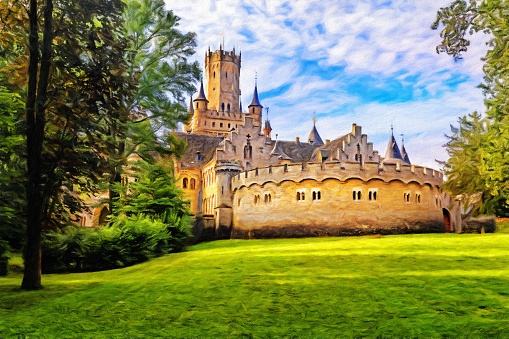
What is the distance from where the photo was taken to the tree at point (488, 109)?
13.5 metres

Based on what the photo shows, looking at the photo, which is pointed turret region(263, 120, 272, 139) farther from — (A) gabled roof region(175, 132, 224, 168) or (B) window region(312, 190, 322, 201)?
(B) window region(312, 190, 322, 201)

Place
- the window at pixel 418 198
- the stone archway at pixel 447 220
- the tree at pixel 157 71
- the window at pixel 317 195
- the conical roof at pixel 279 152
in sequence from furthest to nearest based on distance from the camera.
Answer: the conical roof at pixel 279 152 < the stone archway at pixel 447 220 < the window at pixel 418 198 < the window at pixel 317 195 < the tree at pixel 157 71

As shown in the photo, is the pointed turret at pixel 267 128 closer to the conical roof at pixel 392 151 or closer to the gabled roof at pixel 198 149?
the gabled roof at pixel 198 149

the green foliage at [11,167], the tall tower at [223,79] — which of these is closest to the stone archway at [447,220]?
the green foliage at [11,167]

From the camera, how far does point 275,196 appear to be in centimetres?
3500

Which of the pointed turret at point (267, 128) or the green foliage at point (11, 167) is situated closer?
the green foliage at point (11, 167)

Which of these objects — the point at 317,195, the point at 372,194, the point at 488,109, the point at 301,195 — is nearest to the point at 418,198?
the point at 372,194

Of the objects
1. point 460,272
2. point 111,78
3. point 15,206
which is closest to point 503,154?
point 460,272

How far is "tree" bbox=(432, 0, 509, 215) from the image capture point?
532 inches

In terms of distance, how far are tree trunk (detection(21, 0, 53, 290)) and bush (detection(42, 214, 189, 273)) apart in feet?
16.5

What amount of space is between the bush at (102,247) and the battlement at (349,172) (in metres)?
11.9

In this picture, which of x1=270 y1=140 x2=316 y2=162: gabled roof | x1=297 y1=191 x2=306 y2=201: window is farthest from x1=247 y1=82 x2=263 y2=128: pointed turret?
x1=297 y1=191 x2=306 y2=201: window

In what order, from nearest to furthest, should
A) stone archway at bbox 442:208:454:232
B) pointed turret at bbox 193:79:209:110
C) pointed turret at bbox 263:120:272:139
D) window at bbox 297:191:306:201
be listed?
window at bbox 297:191:306:201 → stone archway at bbox 442:208:454:232 → pointed turret at bbox 193:79:209:110 → pointed turret at bbox 263:120:272:139

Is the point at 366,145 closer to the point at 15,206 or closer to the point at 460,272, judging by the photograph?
the point at 460,272
